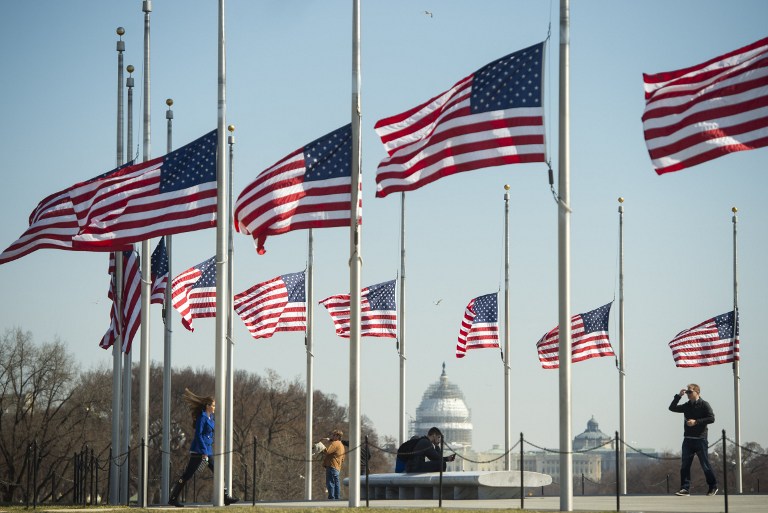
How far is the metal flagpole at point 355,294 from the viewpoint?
76.6 feet

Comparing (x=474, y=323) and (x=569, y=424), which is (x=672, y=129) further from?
(x=474, y=323)

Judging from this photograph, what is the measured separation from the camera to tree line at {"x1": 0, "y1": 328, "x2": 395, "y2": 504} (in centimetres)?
6638

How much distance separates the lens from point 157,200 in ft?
86.0

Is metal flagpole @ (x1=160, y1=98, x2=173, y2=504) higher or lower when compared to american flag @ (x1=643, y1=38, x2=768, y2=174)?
lower

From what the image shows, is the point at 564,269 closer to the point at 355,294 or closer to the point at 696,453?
the point at 355,294

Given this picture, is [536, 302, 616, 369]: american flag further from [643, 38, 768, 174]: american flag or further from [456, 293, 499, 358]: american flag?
[643, 38, 768, 174]: american flag

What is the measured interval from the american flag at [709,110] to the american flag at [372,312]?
21048 millimetres

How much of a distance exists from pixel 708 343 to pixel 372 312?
32.3 feet

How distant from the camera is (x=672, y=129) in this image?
19984 millimetres

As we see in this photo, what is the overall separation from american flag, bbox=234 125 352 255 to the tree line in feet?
76.7

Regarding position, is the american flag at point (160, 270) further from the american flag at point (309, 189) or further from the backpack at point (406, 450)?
the american flag at point (309, 189)

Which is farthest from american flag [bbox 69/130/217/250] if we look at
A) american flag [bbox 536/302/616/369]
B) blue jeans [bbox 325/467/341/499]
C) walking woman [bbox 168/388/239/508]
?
american flag [bbox 536/302/616/369]

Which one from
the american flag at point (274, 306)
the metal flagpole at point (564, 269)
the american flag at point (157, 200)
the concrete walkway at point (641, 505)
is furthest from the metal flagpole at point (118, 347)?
the metal flagpole at point (564, 269)

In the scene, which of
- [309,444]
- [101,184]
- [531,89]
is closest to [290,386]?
[309,444]
